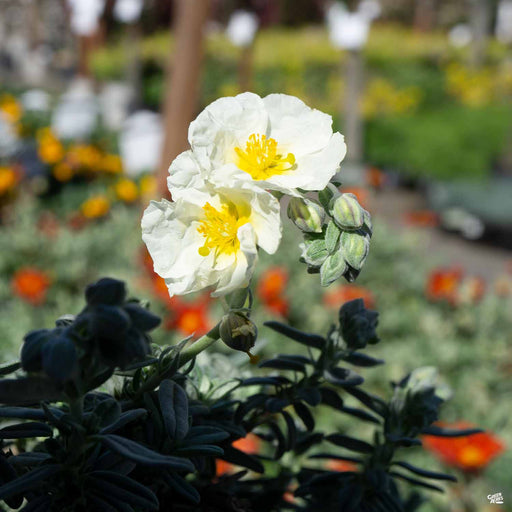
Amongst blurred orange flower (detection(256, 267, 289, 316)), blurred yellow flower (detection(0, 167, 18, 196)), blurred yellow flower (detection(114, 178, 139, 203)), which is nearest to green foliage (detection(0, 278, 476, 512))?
blurred orange flower (detection(256, 267, 289, 316))

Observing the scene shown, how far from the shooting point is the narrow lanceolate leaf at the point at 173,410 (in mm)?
548

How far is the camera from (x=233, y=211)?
55 centimetres

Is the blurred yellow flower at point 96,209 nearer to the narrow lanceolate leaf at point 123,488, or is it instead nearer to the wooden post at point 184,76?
the wooden post at point 184,76

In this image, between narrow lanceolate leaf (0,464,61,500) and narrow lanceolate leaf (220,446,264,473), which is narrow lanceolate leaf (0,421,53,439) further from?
narrow lanceolate leaf (220,446,264,473)

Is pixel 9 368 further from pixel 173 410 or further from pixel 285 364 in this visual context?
pixel 285 364

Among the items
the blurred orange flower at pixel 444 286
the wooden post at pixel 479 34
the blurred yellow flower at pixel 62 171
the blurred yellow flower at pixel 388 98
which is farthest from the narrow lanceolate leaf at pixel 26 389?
the wooden post at pixel 479 34

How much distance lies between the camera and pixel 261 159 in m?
0.56

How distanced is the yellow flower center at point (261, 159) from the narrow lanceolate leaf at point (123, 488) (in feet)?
0.84

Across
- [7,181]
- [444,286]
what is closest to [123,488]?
[444,286]

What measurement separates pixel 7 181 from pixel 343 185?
5.88 ft

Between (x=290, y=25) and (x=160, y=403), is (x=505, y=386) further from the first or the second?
(x=290, y=25)

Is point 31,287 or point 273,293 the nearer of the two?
point 31,287

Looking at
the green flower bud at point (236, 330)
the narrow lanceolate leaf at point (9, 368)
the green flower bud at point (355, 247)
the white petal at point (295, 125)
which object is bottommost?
the narrow lanceolate leaf at point (9, 368)

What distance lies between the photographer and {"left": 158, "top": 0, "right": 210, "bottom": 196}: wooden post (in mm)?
3398
